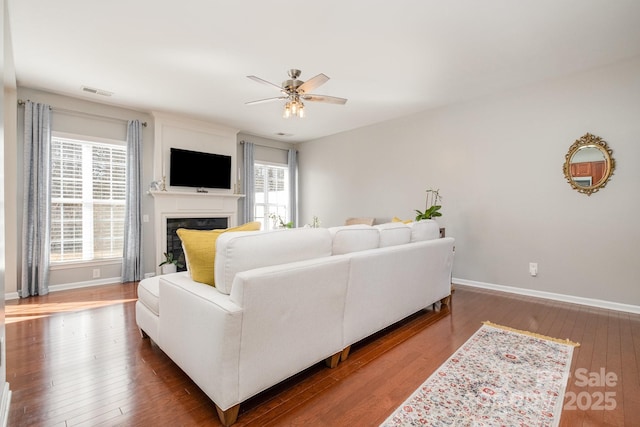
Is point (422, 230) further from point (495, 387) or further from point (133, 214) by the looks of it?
point (133, 214)

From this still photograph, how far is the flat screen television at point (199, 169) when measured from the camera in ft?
16.5

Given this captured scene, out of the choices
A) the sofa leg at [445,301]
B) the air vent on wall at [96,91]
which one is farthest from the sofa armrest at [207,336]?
the air vent on wall at [96,91]

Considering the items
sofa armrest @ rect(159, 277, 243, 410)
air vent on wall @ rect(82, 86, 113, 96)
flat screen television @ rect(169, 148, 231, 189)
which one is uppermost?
air vent on wall @ rect(82, 86, 113, 96)

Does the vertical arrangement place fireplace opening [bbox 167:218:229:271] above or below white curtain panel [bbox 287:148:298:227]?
below

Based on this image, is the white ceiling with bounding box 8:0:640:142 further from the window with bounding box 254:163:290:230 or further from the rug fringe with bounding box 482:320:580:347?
the rug fringe with bounding box 482:320:580:347

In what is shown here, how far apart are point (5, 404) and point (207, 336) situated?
3.74 ft

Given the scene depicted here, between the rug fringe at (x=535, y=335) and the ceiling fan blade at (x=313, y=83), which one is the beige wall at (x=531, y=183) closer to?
the rug fringe at (x=535, y=335)

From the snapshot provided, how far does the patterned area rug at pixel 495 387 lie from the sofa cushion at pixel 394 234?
99 centimetres

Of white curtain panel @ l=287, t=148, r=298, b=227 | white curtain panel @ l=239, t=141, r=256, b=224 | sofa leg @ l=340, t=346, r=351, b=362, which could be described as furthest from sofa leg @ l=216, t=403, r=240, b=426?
white curtain panel @ l=287, t=148, r=298, b=227

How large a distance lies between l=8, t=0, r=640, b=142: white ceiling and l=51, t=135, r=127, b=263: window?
2.59 ft

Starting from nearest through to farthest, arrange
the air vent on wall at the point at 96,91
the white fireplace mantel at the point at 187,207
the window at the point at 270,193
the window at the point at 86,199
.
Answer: the air vent on wall at the point at 96,91 < the window at the point at 86,199 < the white fireplace mantel at the point at 187,207 < the window at the point at 270,193

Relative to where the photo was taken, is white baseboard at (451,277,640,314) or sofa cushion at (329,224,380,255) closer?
sofa cushion at (329,224,380,255)

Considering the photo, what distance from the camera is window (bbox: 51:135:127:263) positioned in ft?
13.6

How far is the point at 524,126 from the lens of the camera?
3857 millimetres
